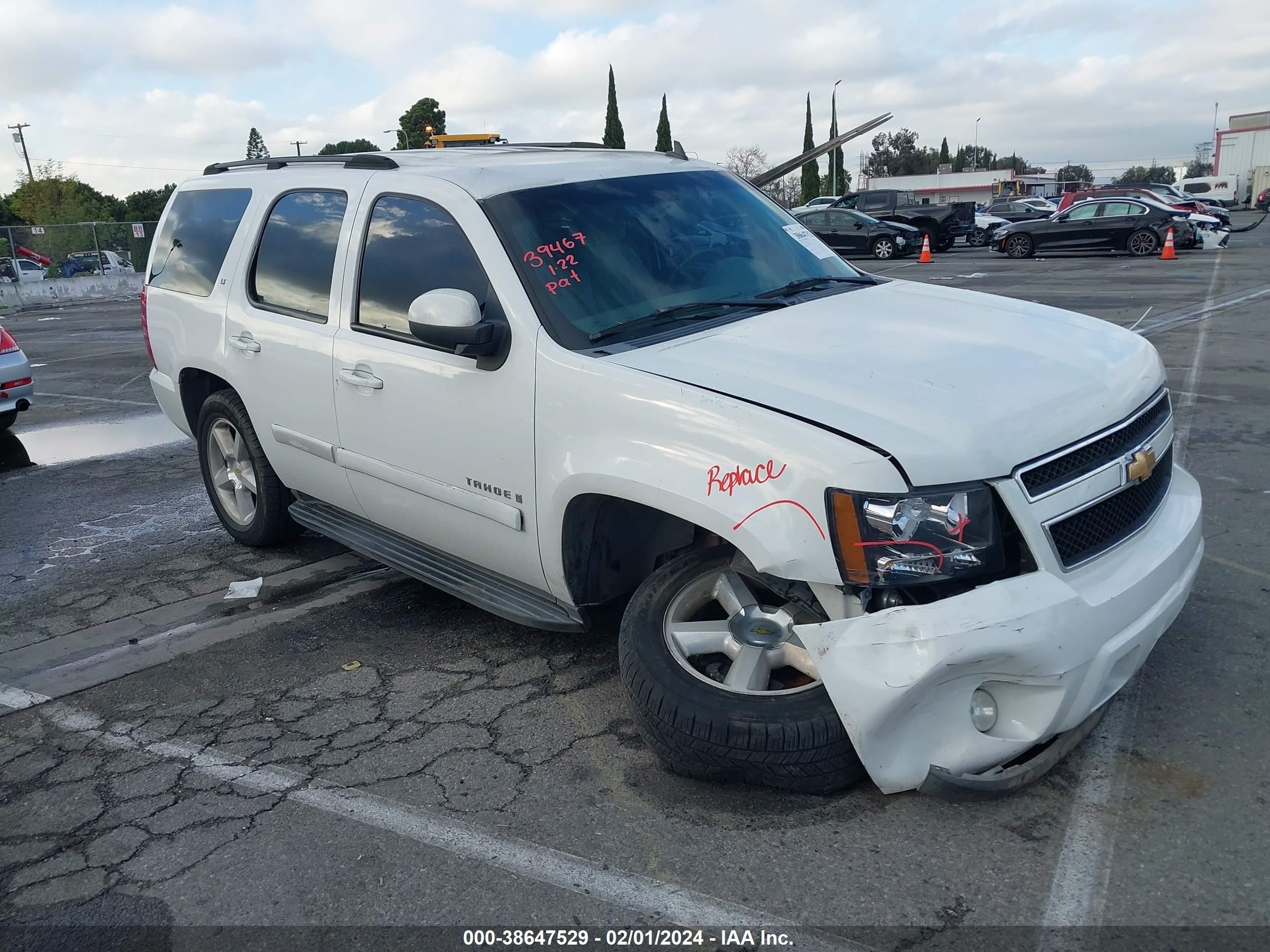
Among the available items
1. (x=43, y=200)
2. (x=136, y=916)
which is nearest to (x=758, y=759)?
(x=136, y=916)

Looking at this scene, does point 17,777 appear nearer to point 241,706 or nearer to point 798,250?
point 241,706

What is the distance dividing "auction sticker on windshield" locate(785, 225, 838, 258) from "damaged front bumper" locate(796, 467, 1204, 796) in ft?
6.80

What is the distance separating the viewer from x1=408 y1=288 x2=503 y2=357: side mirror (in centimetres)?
345

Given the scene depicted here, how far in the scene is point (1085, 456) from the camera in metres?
2.96

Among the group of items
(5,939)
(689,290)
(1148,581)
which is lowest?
(5,939)

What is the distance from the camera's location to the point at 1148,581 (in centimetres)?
297

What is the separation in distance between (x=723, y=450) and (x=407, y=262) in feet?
5.89

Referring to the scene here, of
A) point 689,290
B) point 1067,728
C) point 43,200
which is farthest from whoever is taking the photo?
point 43,200

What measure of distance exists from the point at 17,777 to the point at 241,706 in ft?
2.37

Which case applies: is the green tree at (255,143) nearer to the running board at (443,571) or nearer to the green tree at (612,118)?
the green tree at (612,118)

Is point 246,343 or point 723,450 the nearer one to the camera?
point 723,450

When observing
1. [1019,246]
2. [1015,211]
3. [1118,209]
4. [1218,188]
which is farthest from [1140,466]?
[1218,188]

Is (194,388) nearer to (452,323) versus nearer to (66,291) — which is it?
(452,323)

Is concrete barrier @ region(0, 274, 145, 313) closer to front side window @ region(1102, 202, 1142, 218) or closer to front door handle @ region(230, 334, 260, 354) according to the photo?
front side window @ region(1102, 202, 1142, 218)
